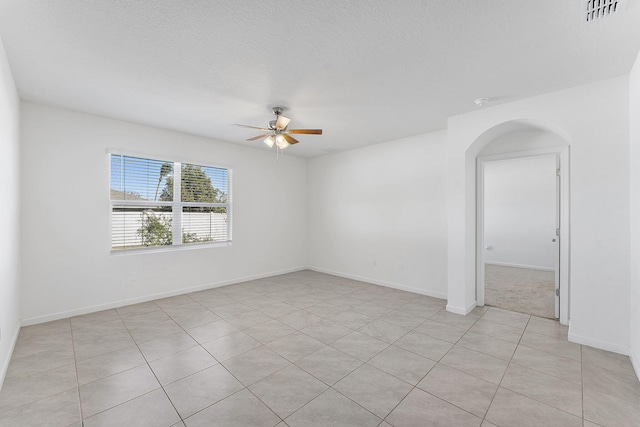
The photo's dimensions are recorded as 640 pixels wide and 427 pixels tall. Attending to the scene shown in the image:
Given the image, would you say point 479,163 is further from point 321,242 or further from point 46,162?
point 46,162

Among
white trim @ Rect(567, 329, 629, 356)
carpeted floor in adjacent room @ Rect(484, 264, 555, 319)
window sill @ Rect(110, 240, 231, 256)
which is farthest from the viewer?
window sill @ Rect(110, 240, 231, 256)

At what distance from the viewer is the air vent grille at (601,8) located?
1732mm

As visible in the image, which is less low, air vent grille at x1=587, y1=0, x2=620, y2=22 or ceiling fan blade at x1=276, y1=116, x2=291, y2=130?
air vent grille at x1=587, y1=0, x2=620, y2=22

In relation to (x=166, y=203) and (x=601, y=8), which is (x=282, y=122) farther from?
(x=601, y=8)

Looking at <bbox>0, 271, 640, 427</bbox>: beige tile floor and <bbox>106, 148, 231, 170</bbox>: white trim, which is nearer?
<bbox>0, 271, 640, 427</bbox>: beige tile floor

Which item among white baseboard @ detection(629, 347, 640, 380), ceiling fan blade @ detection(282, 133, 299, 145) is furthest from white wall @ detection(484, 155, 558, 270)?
ceiling fan blade @ detection(282, 133, 299, 145)

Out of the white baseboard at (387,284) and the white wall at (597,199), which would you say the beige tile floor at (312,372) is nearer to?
the white wall at (597,199)

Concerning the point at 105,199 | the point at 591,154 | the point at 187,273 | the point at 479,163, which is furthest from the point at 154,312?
the point at 591,154

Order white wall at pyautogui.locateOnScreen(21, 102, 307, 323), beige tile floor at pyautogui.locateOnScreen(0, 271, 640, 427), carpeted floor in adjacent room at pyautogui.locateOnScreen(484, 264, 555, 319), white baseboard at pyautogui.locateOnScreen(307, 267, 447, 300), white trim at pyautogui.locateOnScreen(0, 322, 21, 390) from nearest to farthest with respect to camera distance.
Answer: beige tile floor at pyautogui.locateOnScreen(0, 271, 640, 427), white trim at pyautogui.locateOnScreen(0, 322, 21, 390), white wall at pyautogui.locateOnScreen(21, 102, 307, 323), carpeted floor in adjacent room at pyautogui.locateOnScreen(484, 264, 555, 319), white baseboard at pyautogui.locateOnScreen(307, 267, 447, 300)

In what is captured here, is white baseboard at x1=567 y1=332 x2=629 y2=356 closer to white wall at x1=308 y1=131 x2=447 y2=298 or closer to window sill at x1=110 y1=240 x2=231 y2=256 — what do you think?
white wall at x1=308 y1=131 x2=447 y2=298

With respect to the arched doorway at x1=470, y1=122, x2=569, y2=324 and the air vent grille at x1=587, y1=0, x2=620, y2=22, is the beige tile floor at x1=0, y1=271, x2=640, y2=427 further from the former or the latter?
the air vent grille at x1=587, y1=0, x2=620, y2=22

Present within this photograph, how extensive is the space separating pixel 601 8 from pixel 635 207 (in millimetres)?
1712

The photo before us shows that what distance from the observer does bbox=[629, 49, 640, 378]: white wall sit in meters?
2.32

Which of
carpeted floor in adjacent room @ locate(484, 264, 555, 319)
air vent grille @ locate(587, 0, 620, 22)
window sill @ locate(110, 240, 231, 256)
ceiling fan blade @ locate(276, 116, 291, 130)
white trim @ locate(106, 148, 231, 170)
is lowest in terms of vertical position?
carpeted floor in adjacent room @ locate(484, 264, 555, 319)
